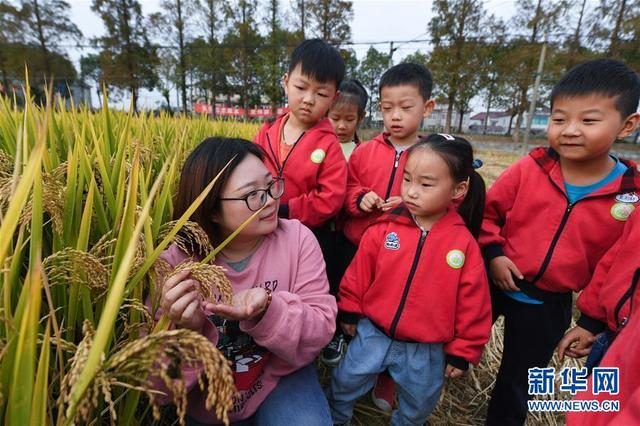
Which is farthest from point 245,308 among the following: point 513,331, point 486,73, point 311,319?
point 486,73

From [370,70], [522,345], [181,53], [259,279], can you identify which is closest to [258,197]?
[259,279]

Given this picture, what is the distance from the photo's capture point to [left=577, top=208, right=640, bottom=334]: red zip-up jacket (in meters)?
1.06

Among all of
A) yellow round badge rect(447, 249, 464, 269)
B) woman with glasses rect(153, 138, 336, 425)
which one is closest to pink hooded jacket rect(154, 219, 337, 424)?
woman with glasses rect(153, 138, 336, 425)

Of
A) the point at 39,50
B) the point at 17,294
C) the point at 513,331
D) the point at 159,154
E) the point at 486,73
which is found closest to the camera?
the point at 17,294

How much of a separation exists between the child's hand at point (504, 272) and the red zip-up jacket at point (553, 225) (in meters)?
0.03

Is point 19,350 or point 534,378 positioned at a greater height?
point 19,350

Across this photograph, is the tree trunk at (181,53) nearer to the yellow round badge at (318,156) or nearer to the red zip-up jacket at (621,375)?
the yellow round badge at (318,156)

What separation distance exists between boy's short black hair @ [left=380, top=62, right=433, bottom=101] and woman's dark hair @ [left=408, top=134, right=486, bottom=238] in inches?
15.9

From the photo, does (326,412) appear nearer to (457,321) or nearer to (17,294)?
(457,321)

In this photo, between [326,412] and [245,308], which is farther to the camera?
[326,412]

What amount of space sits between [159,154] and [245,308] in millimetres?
1342

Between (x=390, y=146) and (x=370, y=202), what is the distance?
0.37 meters

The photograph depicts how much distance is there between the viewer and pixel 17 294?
702mm

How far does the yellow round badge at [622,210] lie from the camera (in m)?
1.24
